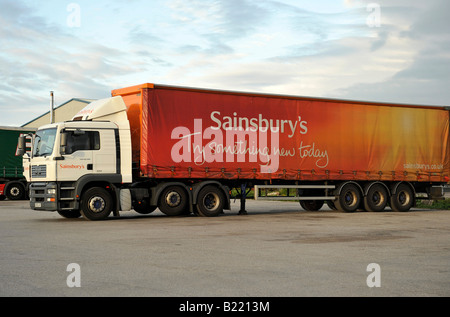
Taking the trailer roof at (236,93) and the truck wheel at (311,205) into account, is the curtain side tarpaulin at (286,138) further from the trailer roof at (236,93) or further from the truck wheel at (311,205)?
the truck wheel at (311,205)

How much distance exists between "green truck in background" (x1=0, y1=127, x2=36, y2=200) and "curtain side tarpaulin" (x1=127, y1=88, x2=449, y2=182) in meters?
16.3

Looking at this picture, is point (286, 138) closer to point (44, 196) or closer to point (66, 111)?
point (44, 196)

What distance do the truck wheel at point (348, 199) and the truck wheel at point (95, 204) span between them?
851cm

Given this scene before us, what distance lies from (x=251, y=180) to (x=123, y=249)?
10266 mm

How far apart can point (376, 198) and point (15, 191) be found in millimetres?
19482

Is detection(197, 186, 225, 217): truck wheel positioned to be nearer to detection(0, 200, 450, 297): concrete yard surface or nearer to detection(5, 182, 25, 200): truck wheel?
detection(0, 200, 450, 297): concrete yard surface

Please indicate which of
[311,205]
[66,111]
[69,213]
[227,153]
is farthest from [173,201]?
[66,111]

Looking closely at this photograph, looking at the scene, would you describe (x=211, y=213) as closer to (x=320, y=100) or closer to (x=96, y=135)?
(x=96, y=135)

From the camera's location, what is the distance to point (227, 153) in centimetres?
1988

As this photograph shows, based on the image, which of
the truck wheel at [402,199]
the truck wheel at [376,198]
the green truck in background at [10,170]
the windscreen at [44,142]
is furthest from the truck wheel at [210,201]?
the green truck in background at [10,170]

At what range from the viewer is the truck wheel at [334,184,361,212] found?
22.2 metres

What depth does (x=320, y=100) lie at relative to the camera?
71.3ft

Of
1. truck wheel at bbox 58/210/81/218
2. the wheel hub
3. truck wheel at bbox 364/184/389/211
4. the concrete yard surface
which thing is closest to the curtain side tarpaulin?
truck wheel at bbox 364/184/389/211

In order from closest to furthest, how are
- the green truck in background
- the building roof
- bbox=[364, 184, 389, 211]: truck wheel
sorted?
bbox=[364, 184, 389, 211]: truck wheel < the green truck in background < the building roof
